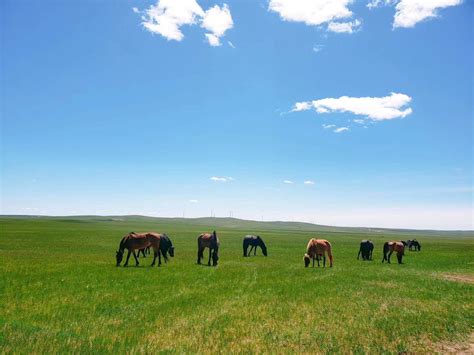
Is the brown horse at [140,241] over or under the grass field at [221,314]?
over

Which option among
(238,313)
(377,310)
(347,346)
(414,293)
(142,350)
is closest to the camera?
(142,350)

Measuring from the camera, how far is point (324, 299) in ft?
45.3

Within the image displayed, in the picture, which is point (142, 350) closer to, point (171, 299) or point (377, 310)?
point (171, 299)

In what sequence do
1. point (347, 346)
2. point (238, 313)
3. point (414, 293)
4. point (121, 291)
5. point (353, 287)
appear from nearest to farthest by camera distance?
point (347, 346) < point (238, 313) < point (121, 291) < point (414, 293) < point (353, 287)

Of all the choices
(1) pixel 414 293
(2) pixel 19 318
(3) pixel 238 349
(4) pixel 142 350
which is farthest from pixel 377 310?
(2) pixel 19 318

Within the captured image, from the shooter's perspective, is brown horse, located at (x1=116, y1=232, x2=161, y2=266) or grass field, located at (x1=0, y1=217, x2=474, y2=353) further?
brown horse, located at (x1=116, y1=232, x2=161, y2=266)

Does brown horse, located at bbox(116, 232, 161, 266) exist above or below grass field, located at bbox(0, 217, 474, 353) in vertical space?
above

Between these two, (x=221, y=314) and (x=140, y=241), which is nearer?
(x=221, y=314)

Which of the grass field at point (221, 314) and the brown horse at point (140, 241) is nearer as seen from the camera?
the grass field at point (221, 314)

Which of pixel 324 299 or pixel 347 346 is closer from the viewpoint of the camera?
pixel 347 346

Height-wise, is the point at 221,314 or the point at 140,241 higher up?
the point at 140,241

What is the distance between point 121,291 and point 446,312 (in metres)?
12.5

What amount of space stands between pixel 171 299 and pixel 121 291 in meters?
2.52

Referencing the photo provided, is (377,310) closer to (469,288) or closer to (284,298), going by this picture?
(284,298)
